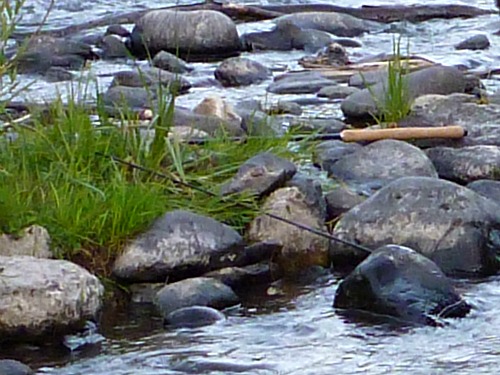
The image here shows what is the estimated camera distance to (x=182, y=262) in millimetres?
4883

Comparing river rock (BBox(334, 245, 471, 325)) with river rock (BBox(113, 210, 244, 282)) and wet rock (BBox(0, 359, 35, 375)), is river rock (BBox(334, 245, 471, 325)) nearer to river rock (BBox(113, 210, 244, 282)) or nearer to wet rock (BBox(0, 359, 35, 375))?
river rock (BBox(113, 210, 244, 282))

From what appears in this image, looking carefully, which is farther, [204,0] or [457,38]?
[204,0]

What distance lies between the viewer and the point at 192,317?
14.7 ft

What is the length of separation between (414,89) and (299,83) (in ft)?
3.91

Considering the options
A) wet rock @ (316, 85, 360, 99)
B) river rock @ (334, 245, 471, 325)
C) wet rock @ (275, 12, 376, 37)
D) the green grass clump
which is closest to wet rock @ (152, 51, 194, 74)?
wet rock @ (316, 85, 360, 99)

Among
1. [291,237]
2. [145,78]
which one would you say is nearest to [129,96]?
[145,78]

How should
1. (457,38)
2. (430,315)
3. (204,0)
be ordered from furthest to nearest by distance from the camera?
(204,0) → (457,38) → (430,315)

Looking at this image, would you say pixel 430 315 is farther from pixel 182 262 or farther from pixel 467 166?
pixel 467 166

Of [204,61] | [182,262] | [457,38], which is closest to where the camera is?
[182,262]

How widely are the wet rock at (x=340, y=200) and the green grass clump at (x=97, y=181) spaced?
0.38 metres

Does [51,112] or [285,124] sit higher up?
[51,112]

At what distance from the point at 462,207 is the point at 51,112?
1808mm

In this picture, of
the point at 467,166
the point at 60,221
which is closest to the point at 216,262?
the point at 60,221

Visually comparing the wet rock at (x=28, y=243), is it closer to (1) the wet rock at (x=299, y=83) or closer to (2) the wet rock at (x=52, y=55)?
(1) the wet rock at (x=299, y=83)
